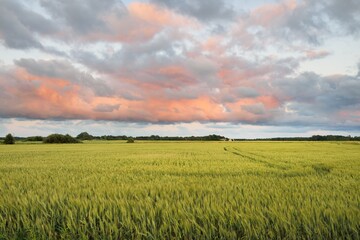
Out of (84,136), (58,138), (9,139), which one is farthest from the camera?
(84,136)

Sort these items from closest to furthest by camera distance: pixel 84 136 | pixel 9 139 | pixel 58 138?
1. pixel 9 139
2. pixel 58 138
3. pixel 84 136

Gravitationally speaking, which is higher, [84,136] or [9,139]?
[84,136]

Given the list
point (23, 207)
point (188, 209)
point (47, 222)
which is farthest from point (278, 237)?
point (23, 207)

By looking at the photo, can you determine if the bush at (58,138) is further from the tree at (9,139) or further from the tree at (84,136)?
the tree at (84,136)

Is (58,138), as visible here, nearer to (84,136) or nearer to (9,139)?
(9,139)

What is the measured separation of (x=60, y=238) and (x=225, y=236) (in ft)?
8.34

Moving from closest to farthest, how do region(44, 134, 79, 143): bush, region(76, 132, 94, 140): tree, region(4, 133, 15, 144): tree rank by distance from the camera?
1. region(4, 133, 15, 144): tree
2. region(44, 134, 79, 143): bush
3. region(76, 132, 94, 140): tree

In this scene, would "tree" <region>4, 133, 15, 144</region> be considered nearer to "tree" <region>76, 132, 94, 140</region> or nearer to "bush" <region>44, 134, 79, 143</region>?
"bush" <region>44, 134, 79, 143</region>

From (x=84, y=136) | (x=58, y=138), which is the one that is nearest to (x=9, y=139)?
(x=58, y=138)

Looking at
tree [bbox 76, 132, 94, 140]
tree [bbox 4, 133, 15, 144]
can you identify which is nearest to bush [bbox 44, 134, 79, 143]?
tree [bbox 4, 133, 15, 144]

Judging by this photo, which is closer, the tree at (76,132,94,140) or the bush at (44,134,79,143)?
the bush at (44,134,79,143)

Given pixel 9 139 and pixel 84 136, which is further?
pixel 84 136

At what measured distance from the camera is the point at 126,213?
4.70 m

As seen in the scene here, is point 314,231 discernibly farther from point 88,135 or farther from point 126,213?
point 88,135
